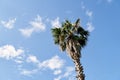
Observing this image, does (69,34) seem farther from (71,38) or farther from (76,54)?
(76,54)

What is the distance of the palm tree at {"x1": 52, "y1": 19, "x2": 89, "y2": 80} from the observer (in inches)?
1302

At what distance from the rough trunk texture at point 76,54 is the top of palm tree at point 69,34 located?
70 centimetres

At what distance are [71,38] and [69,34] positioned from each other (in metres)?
0.63

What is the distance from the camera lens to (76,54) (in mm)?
32344

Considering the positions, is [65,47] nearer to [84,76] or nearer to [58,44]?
[58,44]

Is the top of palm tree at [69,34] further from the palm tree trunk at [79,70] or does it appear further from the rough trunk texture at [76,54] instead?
the palm tree trunk at [79,70]

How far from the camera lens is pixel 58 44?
35.3 metres

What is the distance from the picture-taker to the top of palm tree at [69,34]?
34688 millimetres

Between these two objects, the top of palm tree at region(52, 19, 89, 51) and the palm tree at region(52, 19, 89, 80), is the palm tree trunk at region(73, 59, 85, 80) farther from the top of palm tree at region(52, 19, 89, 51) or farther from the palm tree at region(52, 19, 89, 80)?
the top of palm tree at region(52, 19, 89, 51)

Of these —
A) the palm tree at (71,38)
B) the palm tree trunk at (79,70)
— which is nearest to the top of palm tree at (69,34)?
the palm tree at (71,38)

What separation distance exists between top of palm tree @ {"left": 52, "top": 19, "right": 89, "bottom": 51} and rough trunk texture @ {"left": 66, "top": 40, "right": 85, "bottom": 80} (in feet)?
2.29

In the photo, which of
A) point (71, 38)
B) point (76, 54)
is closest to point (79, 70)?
point (76, 54)

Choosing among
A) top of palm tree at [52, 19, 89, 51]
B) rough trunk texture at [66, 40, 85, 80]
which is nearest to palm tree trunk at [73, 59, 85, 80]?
rough trunk texture at [66, 40, 85, 80]

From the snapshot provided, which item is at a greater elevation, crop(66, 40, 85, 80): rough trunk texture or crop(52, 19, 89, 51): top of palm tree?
crop(52, 19, 89, 51): top of palm tree
